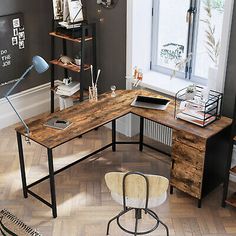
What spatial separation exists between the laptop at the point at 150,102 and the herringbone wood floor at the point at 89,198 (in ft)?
2.17

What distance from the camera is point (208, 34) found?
4.32 m

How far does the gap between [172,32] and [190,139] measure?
144 cm

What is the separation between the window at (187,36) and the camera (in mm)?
4312

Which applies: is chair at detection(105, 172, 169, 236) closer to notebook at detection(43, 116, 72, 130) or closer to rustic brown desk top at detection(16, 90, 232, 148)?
rustic brown desk top at detection(16, 90, 232, 148)

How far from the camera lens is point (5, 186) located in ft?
14.0

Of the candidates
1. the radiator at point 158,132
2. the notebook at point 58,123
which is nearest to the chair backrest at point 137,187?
the notebook at point 58,123

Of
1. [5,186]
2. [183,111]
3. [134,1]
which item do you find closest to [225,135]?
[183,111]

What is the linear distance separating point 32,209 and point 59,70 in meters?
2.11

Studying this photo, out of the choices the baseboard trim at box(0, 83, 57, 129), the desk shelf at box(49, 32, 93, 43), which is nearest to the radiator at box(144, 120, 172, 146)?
the desk shelf at box(49, 32, 93, 43)

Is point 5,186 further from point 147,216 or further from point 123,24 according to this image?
point 123,24

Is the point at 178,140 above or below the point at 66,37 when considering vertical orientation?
below

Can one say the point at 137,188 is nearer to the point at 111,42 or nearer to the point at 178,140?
the point at 178,140

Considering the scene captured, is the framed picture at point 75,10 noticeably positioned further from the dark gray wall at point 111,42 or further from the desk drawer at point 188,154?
the desk drawer at point 188,154

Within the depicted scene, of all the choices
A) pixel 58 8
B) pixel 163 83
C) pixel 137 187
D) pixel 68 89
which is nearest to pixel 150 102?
pixel 163 83
